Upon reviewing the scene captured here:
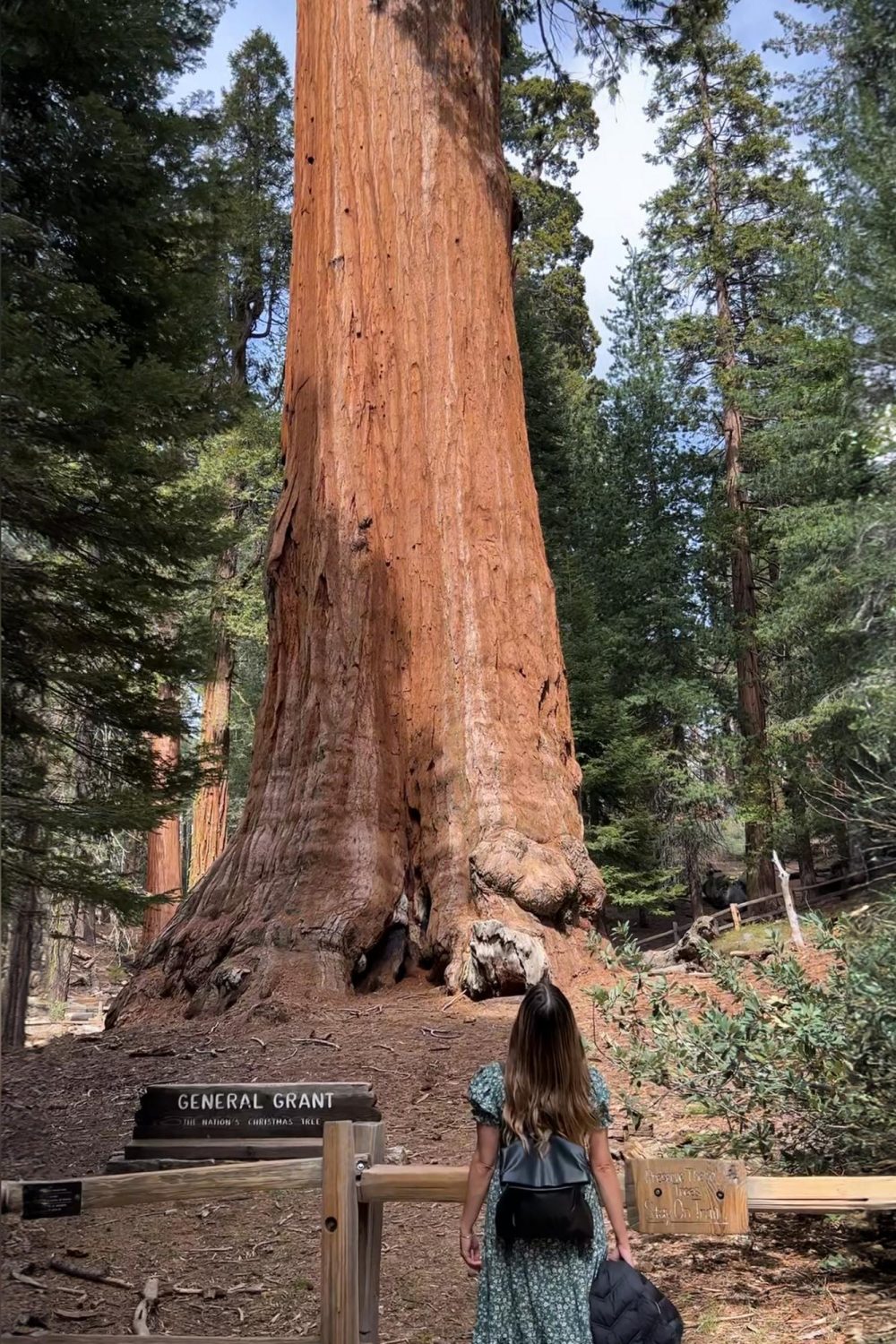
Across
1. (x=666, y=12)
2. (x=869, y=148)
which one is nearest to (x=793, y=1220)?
(x=666, y=12)

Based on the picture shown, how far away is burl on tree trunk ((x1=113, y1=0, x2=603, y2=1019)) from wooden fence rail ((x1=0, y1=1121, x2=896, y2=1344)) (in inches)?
121

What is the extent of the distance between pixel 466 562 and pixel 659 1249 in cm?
464

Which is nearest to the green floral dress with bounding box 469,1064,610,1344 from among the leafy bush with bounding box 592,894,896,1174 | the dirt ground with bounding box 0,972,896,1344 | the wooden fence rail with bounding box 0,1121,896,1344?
the wooden fence rail with bounding box 0,1121,896,1344

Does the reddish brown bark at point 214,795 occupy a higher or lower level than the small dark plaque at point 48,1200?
Answer: higher

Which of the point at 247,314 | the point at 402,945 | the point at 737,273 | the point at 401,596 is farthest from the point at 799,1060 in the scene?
the point at 737,273

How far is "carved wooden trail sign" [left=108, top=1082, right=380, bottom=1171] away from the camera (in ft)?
10.5

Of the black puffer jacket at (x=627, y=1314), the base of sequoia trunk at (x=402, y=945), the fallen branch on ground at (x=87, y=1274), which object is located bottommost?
the fallen branch on ground at (x=87, y=1274)

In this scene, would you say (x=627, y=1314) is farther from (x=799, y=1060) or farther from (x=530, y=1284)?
(x=799, y=1060)

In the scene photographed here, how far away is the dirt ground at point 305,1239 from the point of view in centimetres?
342

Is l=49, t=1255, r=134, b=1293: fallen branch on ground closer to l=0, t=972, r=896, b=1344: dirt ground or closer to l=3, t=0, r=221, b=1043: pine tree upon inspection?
l=0, t=972, r=896, b=1344: dirt ground

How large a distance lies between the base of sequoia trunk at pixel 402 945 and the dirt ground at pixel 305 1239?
0.32 meters

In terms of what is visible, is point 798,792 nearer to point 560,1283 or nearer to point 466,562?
point 466,562

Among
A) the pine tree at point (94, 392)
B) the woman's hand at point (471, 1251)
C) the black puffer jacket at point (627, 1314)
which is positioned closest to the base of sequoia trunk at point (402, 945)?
the pine tree at point (94, 392)

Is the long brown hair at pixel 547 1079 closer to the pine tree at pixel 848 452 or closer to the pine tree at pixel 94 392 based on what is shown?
the pine tree at pixel 94 392
